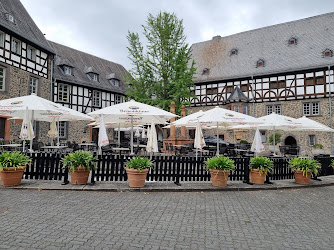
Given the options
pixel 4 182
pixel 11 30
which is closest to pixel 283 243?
pixel 4 182

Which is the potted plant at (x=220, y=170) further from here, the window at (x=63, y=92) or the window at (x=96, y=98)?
the window at (x=96, y=98)

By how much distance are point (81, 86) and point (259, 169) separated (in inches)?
852

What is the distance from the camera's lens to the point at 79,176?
24.0 ft

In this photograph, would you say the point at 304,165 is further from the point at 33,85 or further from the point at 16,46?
A: the point at 16,46

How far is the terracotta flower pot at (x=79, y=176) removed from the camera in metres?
7.27

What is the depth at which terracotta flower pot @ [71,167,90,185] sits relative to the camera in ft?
23.9

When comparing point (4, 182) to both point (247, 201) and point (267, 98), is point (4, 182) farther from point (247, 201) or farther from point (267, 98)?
point (267, 98)

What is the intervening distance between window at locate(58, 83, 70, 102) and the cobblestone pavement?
18409 millimetres

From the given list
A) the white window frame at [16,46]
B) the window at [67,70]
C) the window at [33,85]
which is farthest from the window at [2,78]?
the window at [67,70]

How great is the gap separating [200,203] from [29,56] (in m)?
18.4

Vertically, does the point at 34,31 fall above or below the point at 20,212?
above

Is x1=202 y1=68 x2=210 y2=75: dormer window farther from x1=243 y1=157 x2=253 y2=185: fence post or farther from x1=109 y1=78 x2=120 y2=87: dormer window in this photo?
x1=243 y1=157 x2=253 y2=185: fence post

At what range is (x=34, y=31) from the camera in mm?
20312

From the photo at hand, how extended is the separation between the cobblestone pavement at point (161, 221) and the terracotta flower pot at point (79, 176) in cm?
69
